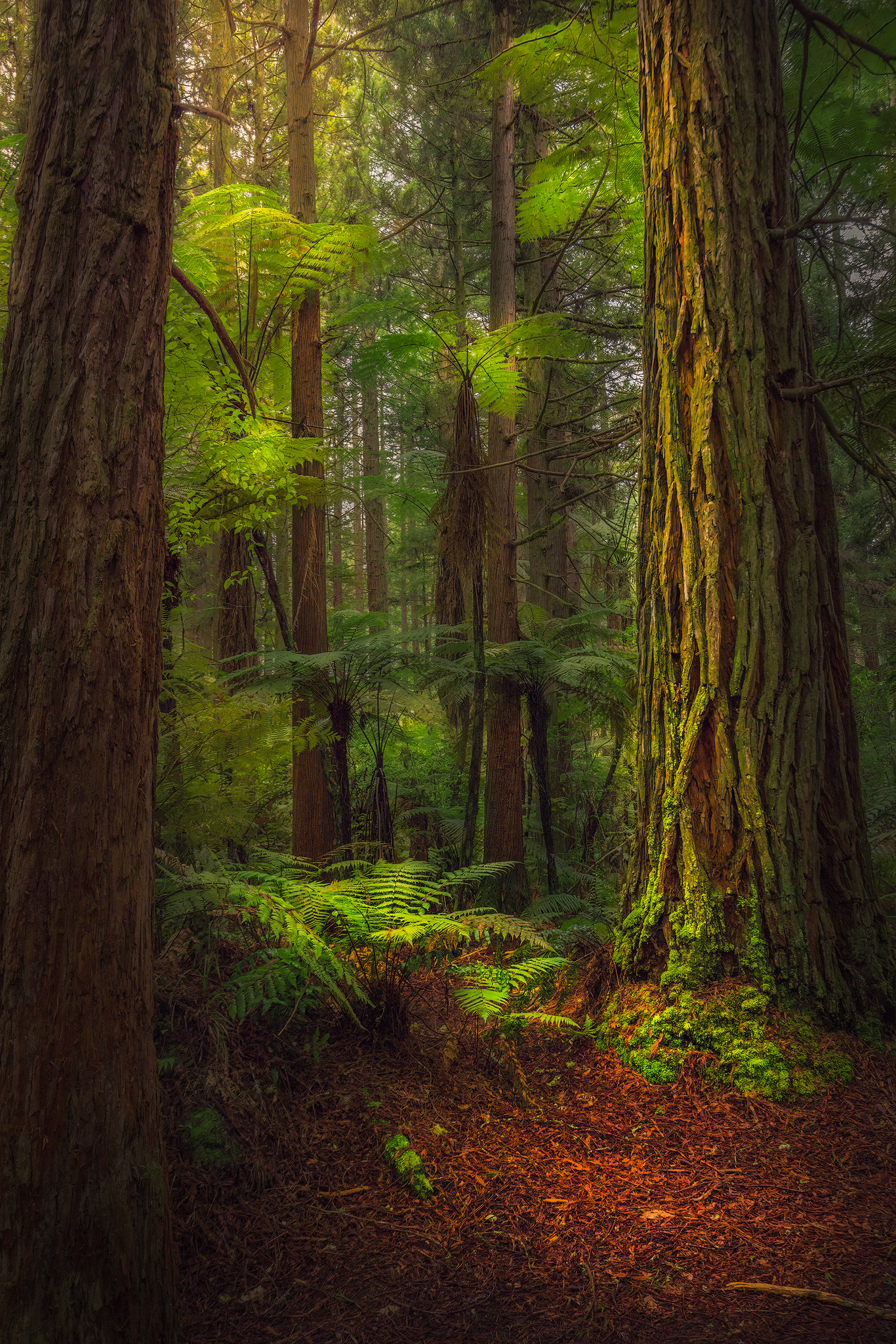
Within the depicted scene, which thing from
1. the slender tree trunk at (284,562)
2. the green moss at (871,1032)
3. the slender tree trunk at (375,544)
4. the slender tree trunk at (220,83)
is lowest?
the green moss at (871,1032)

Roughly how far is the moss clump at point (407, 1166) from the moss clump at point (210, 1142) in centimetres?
47

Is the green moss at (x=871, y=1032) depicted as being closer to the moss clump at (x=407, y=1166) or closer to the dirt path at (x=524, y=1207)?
the dirt path at (x=524, y=1207)

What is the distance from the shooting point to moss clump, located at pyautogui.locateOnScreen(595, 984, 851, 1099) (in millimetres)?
2498

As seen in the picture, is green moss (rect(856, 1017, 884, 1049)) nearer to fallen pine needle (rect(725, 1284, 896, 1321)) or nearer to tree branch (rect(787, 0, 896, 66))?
fallen pine needle (rect(725, 1284, 896, 1321))

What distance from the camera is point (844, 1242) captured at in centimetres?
184

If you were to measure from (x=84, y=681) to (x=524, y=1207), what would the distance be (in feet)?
6.31

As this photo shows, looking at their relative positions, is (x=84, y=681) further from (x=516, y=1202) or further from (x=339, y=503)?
(x=339, y=503)

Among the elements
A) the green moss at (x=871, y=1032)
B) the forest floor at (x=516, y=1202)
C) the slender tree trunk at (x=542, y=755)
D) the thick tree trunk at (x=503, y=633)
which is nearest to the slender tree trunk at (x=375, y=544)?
the thick tree trunk at (x=503, y=633)

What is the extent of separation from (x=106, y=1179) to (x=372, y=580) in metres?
12.7

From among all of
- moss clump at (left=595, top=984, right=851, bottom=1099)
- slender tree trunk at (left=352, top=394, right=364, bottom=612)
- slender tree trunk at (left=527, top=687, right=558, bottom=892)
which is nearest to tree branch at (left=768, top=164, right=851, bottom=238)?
moss clump at (left=595, top=984, right=851, bottom=1099)

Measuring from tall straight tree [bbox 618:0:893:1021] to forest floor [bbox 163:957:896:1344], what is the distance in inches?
18.9

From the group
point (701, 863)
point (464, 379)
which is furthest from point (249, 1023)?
point (464, 379)

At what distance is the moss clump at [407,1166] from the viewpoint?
2092 mm

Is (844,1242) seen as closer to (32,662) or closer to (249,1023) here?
(249,1023)
